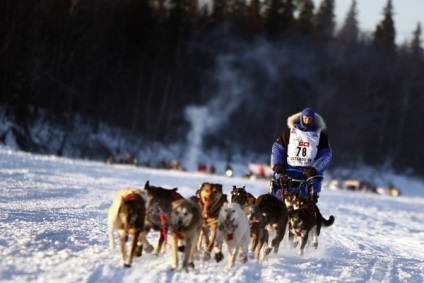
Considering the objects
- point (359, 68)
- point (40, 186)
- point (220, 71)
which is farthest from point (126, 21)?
point (40, 186)

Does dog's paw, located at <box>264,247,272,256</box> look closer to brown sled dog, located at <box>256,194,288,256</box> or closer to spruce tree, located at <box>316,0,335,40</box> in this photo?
brown sled dog, located at <box>256,194,288,256</box>

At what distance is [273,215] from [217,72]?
4058 centimetres

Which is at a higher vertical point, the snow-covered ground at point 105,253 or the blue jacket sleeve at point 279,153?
the blue jacket sleeve at point 279,153

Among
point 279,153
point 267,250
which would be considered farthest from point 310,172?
A: point 267,250

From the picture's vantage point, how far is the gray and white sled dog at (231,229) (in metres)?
5.96

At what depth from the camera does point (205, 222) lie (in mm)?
6242

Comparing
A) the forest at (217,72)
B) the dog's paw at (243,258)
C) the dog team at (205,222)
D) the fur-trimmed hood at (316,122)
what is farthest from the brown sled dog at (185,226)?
the forest at (217,72)

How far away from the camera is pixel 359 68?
54.8 metres

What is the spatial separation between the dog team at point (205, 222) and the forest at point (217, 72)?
2310cm

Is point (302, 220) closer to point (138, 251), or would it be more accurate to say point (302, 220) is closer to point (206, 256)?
point (206, 256)

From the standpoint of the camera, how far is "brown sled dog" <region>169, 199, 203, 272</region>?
5.41 meters

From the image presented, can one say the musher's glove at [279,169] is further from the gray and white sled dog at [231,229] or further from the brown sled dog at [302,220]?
the gray and white sled dog at [231,229]

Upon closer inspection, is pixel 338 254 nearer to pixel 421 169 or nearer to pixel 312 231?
pixel 312 231

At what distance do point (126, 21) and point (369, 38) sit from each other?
94.8ft
